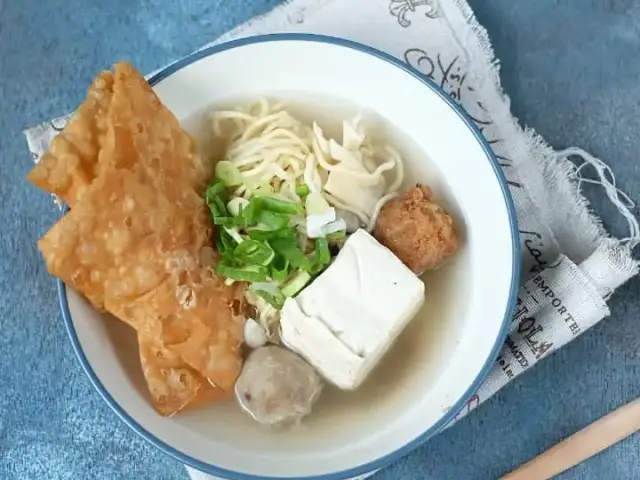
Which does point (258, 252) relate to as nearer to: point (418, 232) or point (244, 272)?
point (244, 272)

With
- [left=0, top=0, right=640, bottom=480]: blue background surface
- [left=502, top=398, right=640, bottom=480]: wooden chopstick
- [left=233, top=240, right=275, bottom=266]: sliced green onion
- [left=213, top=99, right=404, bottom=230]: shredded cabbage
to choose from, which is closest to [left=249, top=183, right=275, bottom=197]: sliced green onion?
[left=213, top=99, right=404, bottom=230]: shredded cabbage

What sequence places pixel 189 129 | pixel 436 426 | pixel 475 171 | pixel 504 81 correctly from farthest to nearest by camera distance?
pixel 504 81 → pixel 189 129 → pixel 475 171 → pixel 436 426

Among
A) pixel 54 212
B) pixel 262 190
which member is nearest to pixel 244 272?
pixel 262 190

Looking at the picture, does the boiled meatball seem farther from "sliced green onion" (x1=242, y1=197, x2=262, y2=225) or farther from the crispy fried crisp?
"sliced green onion" (x1=242, y1=197, x2=262, y2=225)

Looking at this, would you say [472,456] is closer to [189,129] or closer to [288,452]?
[288,452]

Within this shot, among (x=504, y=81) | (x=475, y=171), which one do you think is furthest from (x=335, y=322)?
(x=504, y=81)
